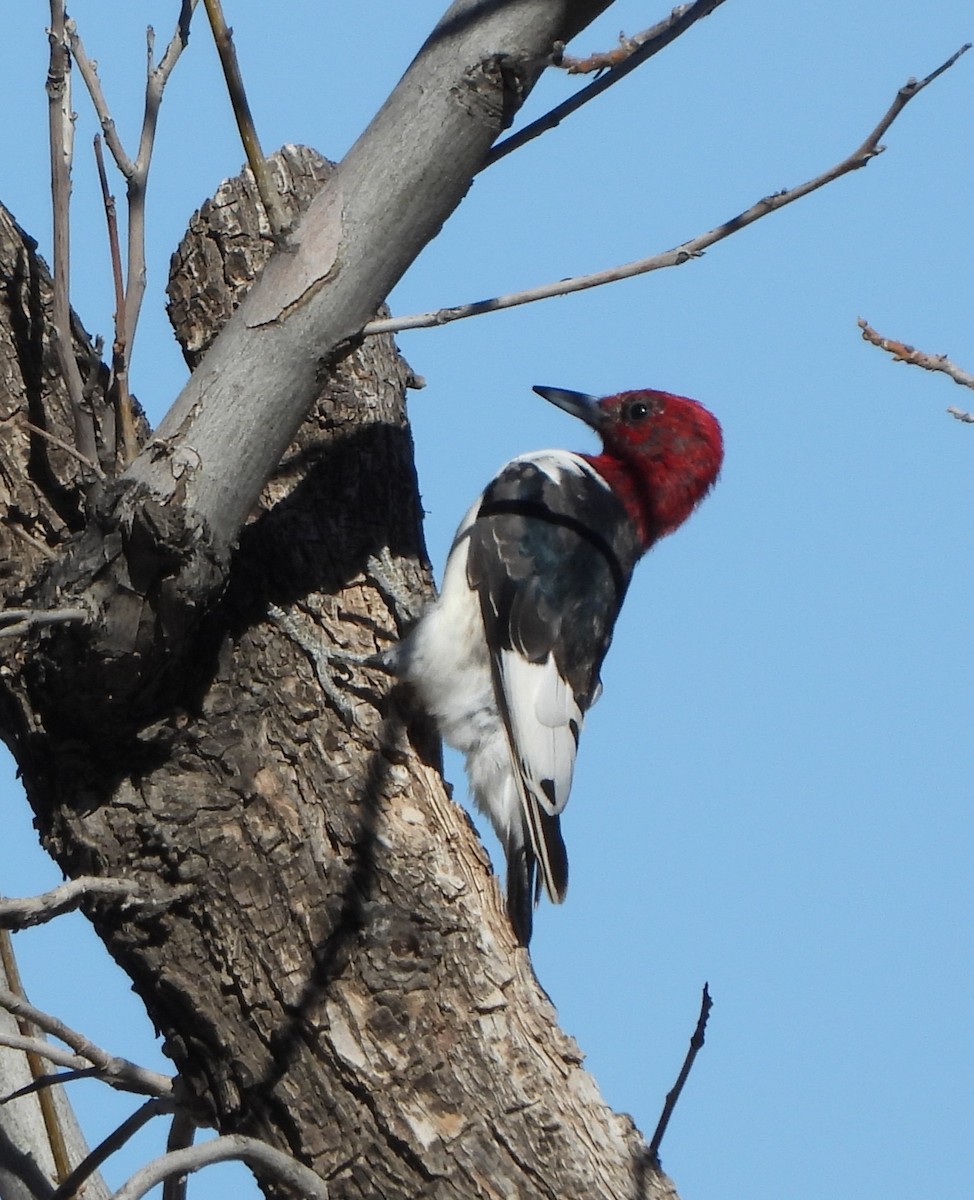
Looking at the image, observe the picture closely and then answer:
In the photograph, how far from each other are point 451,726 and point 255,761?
0.92m

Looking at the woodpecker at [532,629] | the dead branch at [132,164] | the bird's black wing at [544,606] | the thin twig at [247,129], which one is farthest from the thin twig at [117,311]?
the bird's black wing at [544,606]

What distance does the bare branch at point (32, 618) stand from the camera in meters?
2.61

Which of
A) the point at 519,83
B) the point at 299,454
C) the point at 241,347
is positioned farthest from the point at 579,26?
the point at 299,454

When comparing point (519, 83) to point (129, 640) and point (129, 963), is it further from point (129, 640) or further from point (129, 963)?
point (129, 963)

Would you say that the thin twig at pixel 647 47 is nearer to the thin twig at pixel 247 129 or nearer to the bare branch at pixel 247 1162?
the thin twig at pixel 247 129

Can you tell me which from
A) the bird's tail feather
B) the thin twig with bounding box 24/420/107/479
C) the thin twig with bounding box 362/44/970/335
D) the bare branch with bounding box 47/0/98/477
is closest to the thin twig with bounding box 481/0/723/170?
the thin twig with bounding box 362/44/970/335

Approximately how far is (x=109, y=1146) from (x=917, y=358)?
81.5 inches

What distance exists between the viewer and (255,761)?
3.07 metres

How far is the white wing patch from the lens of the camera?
4.08 m

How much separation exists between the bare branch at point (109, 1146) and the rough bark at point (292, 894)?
0.31ft

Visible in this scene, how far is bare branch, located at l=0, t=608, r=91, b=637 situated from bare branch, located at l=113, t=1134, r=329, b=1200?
0.92 m

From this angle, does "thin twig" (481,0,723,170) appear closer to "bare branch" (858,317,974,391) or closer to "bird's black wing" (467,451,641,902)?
"bare branch" (858,317,974,391)

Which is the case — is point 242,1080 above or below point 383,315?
below

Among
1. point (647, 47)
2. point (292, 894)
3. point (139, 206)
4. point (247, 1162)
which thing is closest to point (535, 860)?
point (292, 894)
